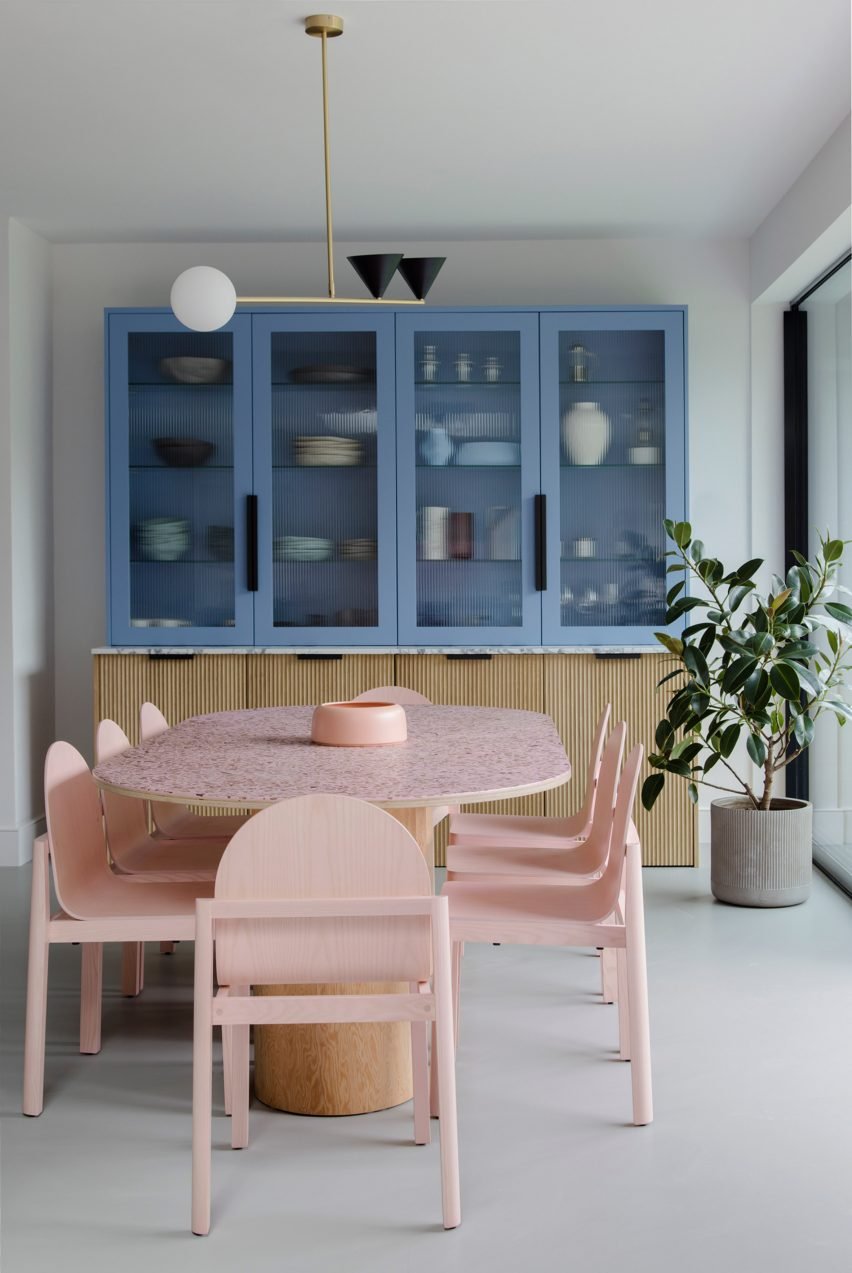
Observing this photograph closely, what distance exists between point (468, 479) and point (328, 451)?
0.57 m

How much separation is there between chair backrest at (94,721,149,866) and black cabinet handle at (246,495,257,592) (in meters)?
1.66

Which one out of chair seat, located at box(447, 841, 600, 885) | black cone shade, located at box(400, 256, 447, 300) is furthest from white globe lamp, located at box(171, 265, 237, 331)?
chair seat, located at box(447, 841, 600, 885)

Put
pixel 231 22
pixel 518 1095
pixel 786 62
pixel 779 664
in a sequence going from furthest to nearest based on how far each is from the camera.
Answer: pixel 779 664, pixel 786 62, pixel 231 22, pixel 518 1095

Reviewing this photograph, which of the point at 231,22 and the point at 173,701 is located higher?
the point at 231,22

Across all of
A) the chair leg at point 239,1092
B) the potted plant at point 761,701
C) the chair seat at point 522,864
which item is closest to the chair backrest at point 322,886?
the chair leg at point 239,1092

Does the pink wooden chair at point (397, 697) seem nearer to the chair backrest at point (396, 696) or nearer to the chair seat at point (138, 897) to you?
the chair backrest at point (396, 696)

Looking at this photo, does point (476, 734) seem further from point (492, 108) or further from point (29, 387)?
point (29, 387)

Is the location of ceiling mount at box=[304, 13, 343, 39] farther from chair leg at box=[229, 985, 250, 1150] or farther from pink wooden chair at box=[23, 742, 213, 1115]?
chair leg at box=[229, 985, 250, 1150]

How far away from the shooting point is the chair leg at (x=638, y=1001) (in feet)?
7.84

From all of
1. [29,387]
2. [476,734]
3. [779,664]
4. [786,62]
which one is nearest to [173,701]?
[29,387]

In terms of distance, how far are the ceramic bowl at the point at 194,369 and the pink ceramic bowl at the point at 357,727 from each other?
7.55ft

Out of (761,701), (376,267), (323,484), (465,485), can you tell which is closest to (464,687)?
(465,485)

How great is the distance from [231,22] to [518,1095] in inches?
106

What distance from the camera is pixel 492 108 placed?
3648 millimetres
